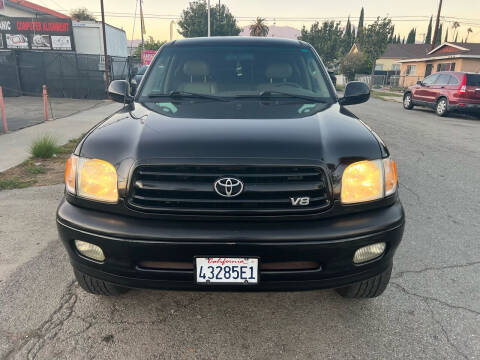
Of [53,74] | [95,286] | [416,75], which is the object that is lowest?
A: [95,286]

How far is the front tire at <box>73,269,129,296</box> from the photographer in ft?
7.43

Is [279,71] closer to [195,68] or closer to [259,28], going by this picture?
[195,68]

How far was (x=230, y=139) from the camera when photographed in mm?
1959

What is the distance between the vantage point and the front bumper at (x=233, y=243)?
1800 millimetres

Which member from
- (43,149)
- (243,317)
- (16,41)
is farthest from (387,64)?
(243,317)

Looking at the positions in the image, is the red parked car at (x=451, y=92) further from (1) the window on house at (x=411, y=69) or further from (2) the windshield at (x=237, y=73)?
(1) the window on house at (x=411, y=69)

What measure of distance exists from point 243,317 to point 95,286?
3.12ft

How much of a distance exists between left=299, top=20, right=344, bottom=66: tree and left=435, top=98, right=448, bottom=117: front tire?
4359 cm

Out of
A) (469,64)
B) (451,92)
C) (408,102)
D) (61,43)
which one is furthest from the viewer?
(469,64)

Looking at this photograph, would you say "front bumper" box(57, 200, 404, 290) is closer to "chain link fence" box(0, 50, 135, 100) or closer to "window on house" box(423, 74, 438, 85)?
"window on house" box(423, 74, 438, 85)

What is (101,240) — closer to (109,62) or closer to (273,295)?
(273,295)

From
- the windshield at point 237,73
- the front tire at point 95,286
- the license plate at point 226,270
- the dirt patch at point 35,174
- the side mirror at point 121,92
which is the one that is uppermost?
the windshield at point 237,73

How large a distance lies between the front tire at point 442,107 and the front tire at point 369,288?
13.0 meters

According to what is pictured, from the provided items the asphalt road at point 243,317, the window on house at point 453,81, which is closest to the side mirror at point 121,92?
the asphalt road at point 243,317
